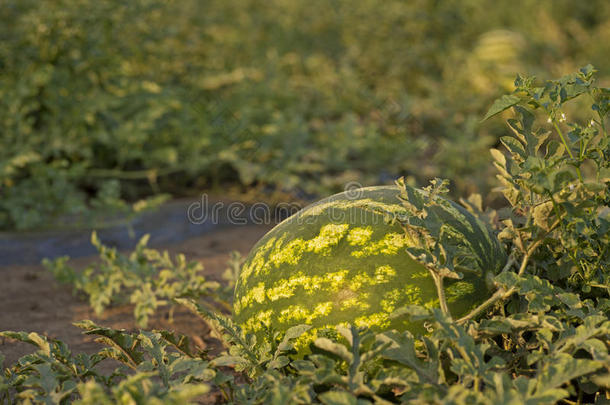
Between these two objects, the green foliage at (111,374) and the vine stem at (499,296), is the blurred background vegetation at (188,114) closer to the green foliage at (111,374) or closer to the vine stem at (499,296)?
the green foliage at (111,374)

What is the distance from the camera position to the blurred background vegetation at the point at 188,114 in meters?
4.14

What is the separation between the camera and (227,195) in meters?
4.86

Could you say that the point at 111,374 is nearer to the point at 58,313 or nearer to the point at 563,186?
the point at 58,313

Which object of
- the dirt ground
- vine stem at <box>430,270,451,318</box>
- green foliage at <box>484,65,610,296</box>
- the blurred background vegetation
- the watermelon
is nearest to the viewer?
green foliage at <box>484,65,610,296</box>

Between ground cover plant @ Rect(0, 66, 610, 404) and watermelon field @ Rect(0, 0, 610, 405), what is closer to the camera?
ground cover plant @ Rect(0, 66, 610, 404)

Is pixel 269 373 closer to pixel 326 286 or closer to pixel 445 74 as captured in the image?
pixel 326 286

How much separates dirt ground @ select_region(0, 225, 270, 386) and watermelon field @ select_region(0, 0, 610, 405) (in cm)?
2

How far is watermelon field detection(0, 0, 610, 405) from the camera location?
1.78 m

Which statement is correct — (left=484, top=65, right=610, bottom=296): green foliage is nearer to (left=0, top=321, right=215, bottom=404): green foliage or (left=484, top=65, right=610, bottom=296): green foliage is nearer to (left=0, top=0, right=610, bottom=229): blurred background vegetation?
(left=0, top=321, right=215, bottom=404): green foliage

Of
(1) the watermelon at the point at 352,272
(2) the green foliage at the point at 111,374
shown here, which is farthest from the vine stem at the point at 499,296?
(2) the green foliage at the point at 111,374

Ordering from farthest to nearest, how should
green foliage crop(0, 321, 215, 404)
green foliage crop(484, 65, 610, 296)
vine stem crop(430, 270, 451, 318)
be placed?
vine stem crop(430, 270, 451, 318) < green foliage crop(484, 65, 610, 296) < green foliage crop(0, 321, 215, 404)

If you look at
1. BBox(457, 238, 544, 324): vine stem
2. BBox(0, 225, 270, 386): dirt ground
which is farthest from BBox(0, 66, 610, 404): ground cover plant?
BBox(0, 225, 270, 386): dirt ground

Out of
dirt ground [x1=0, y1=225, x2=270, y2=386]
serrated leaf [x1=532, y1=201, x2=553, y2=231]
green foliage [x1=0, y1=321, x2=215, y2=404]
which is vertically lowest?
dirt ground [x1=0, y1=225, x2=270, y2=386]

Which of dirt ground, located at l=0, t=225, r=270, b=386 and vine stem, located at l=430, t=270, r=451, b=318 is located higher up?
vine stem, located at l=430, t=270, r=451, b=318
